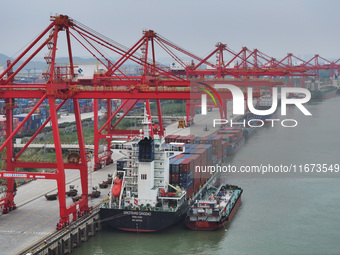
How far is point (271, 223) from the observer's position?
26141 mm

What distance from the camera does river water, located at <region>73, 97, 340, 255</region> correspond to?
76.6 ft

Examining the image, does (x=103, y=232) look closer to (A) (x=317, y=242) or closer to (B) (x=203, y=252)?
(B) (x=203, y=252)

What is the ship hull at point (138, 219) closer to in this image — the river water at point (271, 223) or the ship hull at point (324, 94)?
the river water at point (271, 223)

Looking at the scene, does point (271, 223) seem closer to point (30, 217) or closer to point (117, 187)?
point (117, 187)

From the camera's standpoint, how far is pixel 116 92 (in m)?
27.1

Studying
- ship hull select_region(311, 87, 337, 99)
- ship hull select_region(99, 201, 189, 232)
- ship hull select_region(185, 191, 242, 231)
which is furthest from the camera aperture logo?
ship hull select_region(311, 87, 337, 99)

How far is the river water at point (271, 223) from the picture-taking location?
2334 cm

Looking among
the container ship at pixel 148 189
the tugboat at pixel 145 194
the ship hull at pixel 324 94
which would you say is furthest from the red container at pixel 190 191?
the ship hull at pixel 324 94

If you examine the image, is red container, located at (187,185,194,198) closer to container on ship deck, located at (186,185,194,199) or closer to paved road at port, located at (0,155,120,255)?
container on ship deck, located at (186,185,194,199)

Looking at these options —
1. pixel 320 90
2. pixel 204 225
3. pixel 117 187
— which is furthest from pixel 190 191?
pixel 320 90

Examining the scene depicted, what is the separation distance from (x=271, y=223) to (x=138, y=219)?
6.31 meters

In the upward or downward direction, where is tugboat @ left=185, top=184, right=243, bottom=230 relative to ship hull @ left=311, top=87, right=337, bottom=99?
downward

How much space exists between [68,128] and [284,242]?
4362cm

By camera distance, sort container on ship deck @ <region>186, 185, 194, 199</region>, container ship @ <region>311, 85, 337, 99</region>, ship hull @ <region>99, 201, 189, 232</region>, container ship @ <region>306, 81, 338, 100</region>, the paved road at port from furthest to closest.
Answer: container ship @ <region>306, 81, 338, 100</region>
container ship @ <region>311, 85, 337, 99</region>
container on ship deck @ <region>186, 185, 194, 199</region>
ship hull @ <region>99, 201, 189, 232</region>
the paved road at port
